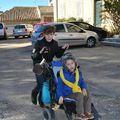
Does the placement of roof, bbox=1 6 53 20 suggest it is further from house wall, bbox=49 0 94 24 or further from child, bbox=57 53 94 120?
child, bbox=57 53 94 120

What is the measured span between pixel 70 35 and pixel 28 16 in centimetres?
4897

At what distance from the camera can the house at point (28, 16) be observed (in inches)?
2566

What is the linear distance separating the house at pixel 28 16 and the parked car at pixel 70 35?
44.7m

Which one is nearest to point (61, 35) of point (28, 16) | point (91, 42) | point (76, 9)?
point (91, 42)

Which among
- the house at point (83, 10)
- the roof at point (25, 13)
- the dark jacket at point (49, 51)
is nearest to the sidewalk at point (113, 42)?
the house at point (83, 10)

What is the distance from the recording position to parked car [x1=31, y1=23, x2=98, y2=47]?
18.9 metres

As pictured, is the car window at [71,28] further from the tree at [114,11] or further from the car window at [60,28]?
the tree at [114,11]

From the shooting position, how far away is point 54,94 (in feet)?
17.7

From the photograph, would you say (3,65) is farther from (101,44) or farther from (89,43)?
(101,44)

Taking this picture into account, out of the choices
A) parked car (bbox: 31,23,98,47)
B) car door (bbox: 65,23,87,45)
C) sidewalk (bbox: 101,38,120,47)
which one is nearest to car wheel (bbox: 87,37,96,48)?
parked car (bbox: 31,23,98,47)

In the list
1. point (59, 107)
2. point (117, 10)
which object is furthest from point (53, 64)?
point (117, 10)

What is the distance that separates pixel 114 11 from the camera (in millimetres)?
21656

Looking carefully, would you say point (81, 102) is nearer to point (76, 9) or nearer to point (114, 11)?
point (114, 11)

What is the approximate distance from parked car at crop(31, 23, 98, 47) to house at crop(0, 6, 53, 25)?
44654 millimetres
